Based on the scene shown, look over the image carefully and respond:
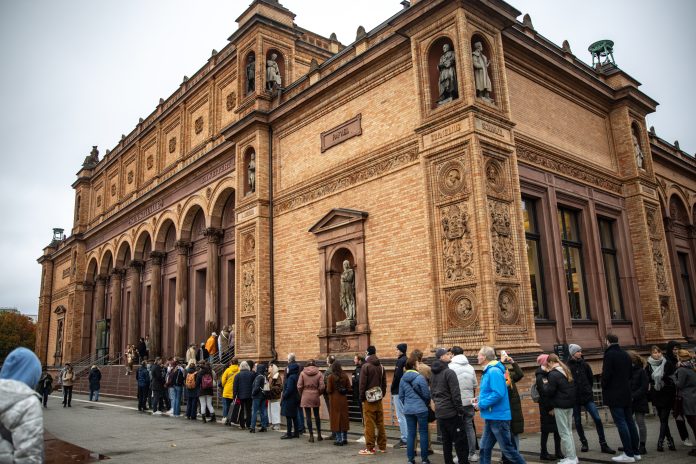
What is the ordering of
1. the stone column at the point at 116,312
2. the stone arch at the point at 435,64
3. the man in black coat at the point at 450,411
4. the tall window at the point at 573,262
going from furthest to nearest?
the stone column at the point at 116,312 < the tall window at the point at 573,262 < the stone arch at the point at 435,64 < the man in black coat at the point at 450,411

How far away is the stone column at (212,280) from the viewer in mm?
22500

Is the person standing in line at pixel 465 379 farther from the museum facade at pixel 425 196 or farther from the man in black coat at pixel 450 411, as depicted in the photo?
the museum facade at pixel 425 196

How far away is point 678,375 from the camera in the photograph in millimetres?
9055

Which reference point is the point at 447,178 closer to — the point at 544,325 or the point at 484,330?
the point at 484,330

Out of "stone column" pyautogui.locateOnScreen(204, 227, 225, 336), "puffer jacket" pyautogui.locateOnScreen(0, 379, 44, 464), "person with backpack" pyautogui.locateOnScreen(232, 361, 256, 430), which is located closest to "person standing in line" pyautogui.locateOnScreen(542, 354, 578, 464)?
"puffer jacket" pyautogui.locateOnScreen(0, 379, 44, 464)

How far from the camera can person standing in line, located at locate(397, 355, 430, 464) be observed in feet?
28.3

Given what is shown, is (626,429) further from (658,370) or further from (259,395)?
(259,395)

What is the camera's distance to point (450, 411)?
26.0 feet

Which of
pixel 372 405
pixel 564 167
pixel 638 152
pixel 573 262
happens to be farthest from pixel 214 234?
pixel 638 152

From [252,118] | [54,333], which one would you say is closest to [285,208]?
[252,118]

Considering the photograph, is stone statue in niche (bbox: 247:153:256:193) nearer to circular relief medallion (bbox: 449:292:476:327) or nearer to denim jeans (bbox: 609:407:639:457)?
circular relief medallion (bbox: 449:292:476:327)

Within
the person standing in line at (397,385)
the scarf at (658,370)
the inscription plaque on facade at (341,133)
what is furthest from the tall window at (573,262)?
the person standing in line at (397,385)

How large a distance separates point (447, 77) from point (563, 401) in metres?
8.16

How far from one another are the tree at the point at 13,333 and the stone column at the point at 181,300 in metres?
56.4
